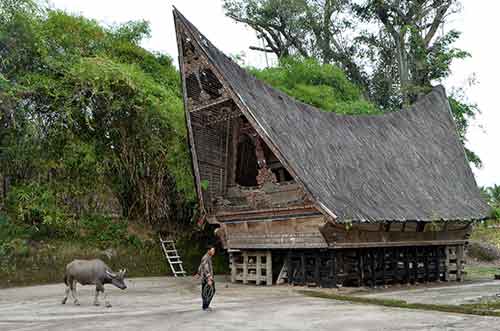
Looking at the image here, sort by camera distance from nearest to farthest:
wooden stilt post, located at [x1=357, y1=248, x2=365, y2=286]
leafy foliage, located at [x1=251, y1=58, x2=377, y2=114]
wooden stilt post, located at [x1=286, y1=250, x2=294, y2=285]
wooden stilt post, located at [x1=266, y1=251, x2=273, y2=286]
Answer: wooden stilt post, located at [x1=357, y1=248, x2=365, y2=286], wooden stilt post, located at [x1=286, y1=250, x2=294, y2=285], wooden stilt post, located at [x1=266, y1=251, x2=273, y2=286], leafy foliage, located at [x1=251, y1=58, x2=377, y2=114]

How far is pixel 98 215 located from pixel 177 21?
6.86m

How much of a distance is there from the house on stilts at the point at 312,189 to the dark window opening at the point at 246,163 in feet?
0.11

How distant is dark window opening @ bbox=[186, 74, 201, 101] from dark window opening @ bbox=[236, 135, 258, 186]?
212cm

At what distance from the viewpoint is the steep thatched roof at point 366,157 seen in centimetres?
1214

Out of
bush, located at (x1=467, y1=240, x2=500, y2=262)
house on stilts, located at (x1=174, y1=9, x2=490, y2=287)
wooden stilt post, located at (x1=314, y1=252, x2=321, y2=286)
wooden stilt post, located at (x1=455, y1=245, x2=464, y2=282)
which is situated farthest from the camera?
bush, located at (x1=467, y1=240, x2=500, y2=262)

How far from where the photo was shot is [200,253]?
17766 mm

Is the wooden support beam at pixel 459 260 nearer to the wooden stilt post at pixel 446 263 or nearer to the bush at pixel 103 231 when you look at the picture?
the wooden stilt post at pixel 446 263

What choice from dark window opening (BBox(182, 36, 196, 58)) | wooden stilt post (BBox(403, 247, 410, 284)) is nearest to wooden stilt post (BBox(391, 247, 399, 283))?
wooden stilt post (BBox(403, 247, 410, 284))

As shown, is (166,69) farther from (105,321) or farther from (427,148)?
(105,321)

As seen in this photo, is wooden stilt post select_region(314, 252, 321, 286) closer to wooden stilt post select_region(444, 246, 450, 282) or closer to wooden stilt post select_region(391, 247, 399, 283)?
wooden stilt post select_region(391, 247, 399, 283)

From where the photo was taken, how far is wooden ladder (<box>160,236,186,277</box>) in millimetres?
16500

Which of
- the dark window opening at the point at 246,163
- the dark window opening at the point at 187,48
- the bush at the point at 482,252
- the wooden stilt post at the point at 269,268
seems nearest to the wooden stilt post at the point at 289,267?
the wooden stilt post at the point at 269,268

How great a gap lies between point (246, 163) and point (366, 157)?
3.81 m

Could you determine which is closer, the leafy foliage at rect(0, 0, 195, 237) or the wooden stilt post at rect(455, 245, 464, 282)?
the leafy foliage at rect(0, 0, 195, 237)
